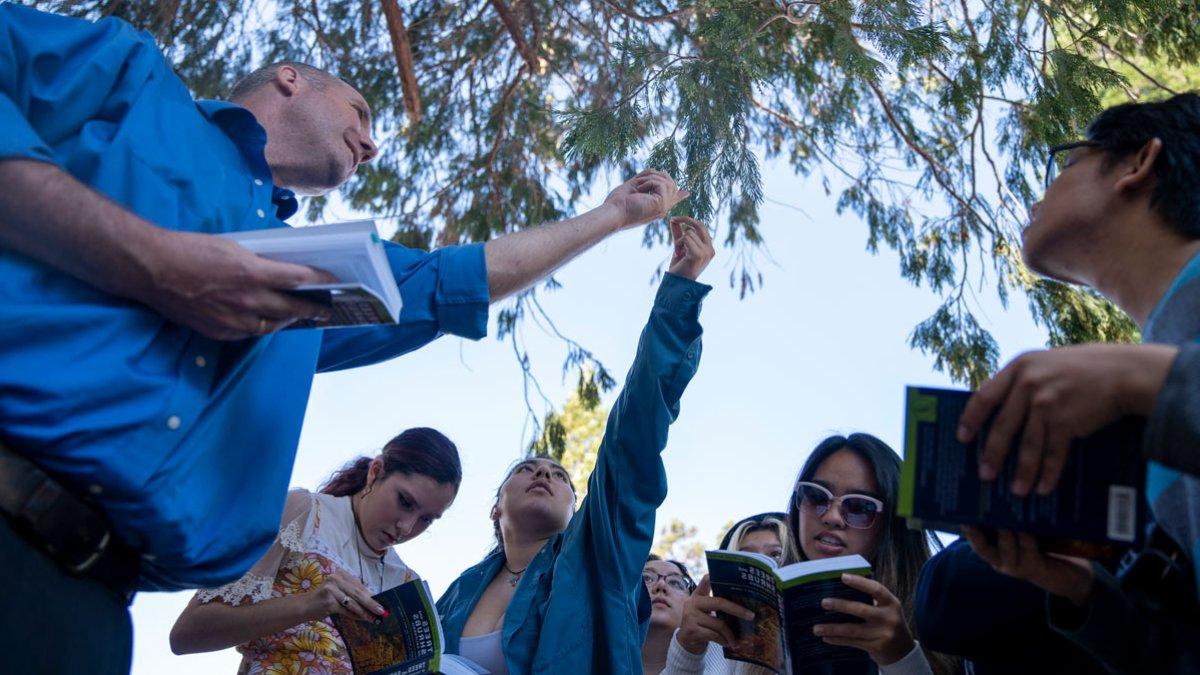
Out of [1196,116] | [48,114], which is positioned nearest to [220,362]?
[48,114]

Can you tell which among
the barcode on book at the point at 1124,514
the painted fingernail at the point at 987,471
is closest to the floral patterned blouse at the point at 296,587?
the painted fingernail at the point at 987,471

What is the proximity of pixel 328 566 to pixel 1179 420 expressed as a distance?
2.45 meters

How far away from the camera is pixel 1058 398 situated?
1336mm

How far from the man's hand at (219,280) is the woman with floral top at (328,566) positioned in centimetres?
142

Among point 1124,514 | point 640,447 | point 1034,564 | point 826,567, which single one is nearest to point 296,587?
point 640,447

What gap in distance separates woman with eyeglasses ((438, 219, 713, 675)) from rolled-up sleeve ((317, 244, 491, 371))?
0.72 metres

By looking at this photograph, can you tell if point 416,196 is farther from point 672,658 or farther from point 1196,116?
point 1196,116

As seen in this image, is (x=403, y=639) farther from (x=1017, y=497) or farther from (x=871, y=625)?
(x=1017, y=497)

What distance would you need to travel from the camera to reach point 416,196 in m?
5.93

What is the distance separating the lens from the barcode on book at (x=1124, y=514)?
54.8 inches

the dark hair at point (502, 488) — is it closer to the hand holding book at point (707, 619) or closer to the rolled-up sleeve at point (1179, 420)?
the hand holding book at point (707, 619)

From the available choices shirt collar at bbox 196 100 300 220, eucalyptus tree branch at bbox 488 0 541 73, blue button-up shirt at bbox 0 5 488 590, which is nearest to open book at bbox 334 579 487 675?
blue button-up shirt at bbox 0 5 488 590

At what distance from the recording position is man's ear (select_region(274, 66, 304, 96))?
8.28ft

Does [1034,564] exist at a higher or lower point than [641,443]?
lower
